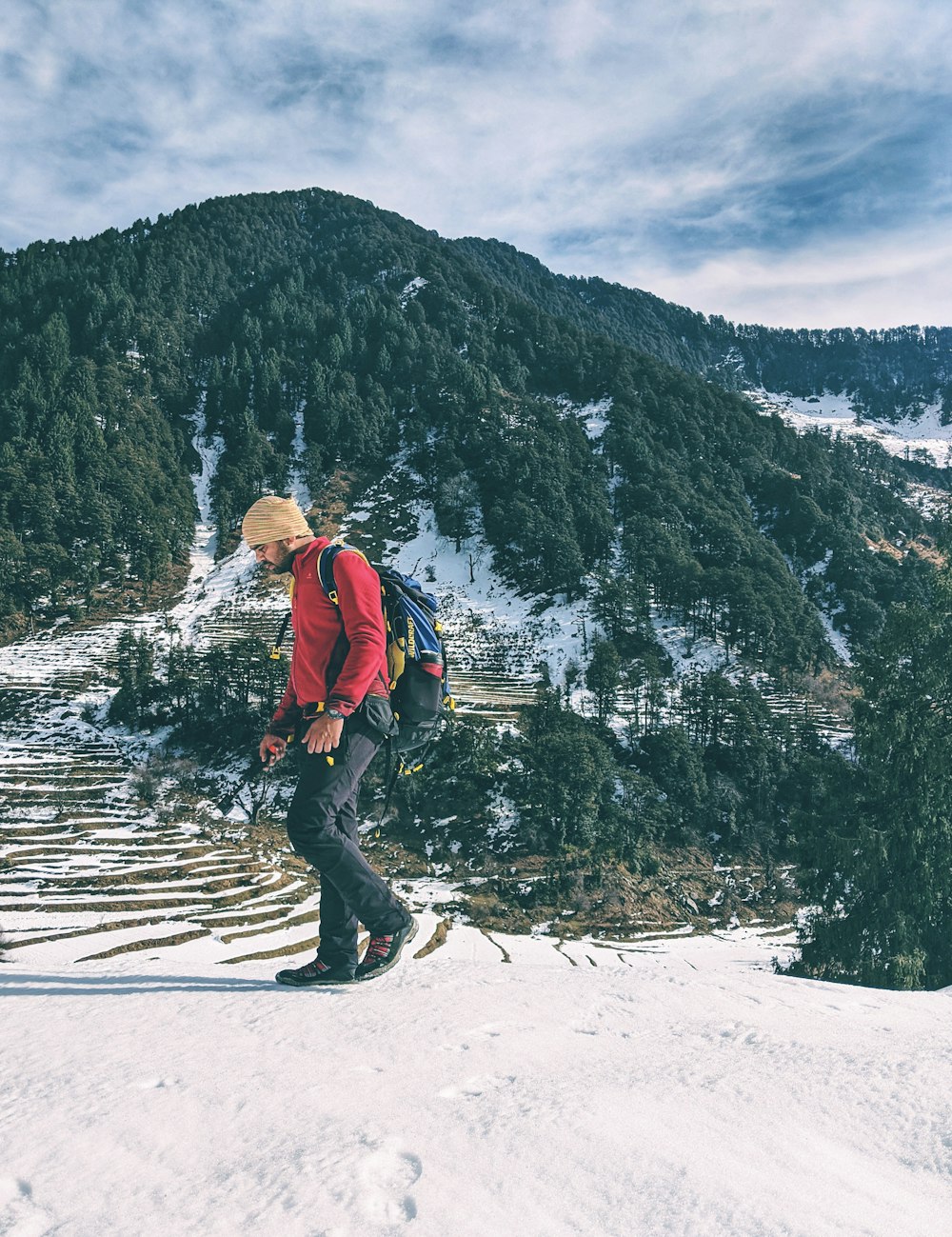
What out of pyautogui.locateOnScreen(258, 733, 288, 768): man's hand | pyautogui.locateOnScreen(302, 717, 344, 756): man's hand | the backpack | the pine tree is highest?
the backpack

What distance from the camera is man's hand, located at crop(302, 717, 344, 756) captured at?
3.94 metres

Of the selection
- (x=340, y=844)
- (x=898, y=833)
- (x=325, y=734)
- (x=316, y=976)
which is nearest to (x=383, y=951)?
(x=316, y=976)

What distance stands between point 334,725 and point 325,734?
0.09 metres

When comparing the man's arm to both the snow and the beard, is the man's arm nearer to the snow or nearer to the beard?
the beard

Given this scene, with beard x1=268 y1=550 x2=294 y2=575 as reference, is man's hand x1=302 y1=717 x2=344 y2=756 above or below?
below

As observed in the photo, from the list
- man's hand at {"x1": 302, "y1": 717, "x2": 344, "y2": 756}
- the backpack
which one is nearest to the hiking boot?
the backpack

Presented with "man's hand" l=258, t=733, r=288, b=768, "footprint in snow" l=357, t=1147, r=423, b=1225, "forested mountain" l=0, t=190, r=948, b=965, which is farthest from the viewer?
"forested mountain" l=0, t=190, r=948, b=965

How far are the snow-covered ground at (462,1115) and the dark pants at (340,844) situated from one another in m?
0.43

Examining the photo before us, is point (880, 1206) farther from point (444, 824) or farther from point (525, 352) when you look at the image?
point (525, 352)

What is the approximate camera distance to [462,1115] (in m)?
2.46

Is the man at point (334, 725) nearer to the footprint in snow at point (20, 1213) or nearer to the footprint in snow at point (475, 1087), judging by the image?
the footprint in snow at point (475, 1087)

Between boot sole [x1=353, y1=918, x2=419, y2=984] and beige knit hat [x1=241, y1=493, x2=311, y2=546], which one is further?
boot sole [x1=353, y1=918, x2=419, y2=984]

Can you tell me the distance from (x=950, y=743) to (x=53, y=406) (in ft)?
502

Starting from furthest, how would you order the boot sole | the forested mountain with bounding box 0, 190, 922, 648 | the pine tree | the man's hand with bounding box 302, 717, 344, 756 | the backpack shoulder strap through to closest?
the forested mountain with bounding box 0, 190, 922, 648 → the pine tree → the boot sole → the backpack shoulder strap → the man's hand with bounding box 302, 717, 344, 756
